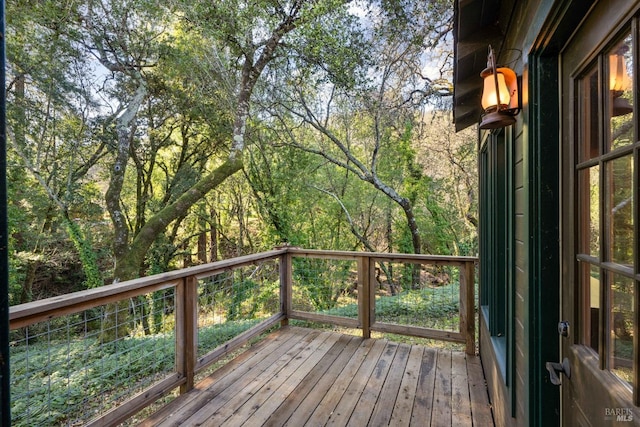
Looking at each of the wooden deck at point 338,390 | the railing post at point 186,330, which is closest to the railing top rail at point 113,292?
the railing post at point 186,330

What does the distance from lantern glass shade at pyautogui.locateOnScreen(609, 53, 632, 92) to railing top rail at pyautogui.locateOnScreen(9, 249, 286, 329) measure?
7.94 ft

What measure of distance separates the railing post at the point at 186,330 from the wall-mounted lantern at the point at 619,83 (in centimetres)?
263

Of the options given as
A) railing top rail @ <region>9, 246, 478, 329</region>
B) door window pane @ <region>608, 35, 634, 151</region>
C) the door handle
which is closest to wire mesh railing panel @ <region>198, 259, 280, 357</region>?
railing top rail @ <region>9, 246, 478, 329</region>

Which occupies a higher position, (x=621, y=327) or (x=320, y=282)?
(x=621, y=327)

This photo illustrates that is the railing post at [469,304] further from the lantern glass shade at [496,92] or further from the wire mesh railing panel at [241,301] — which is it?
the wire mesh railing panel at [241,301]

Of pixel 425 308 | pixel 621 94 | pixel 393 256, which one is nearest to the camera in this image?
pixel 621 94

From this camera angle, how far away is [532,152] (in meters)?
1.25

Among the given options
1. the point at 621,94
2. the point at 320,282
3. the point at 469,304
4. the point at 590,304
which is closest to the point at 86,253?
the point at 320,282

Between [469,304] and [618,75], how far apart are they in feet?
9.02

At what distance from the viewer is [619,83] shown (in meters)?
0.83

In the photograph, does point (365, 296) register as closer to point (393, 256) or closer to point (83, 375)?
point (393, 256)

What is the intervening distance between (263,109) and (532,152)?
6.78 meters

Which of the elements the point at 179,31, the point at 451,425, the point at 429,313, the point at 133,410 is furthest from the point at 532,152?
the point at 179,31

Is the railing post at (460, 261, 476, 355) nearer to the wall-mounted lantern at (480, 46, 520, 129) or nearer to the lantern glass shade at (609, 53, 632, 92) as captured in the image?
the wall-mounted lantern at (480, 46, 520, 129)
